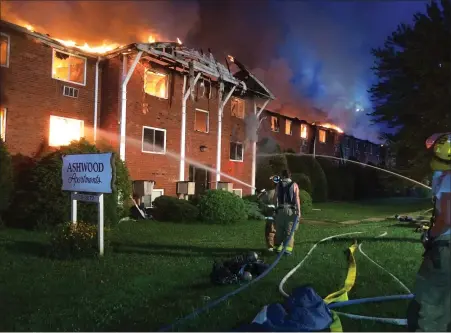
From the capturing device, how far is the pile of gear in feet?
20.9

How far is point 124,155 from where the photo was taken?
1695cm

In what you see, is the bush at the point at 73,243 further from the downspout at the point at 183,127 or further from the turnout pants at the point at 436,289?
the downspout at the point at 183,127

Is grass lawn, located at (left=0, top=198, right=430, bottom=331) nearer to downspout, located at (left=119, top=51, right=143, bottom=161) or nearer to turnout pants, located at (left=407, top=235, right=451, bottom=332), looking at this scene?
turnout pants, located at (left=407, top=235, right=451, bottom=332)

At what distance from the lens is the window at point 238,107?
24.1 metres

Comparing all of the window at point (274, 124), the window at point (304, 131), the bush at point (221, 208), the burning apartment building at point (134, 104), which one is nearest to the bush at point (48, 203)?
the burning apartment building at point (134, 104)

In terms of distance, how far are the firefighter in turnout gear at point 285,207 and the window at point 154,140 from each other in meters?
10.3

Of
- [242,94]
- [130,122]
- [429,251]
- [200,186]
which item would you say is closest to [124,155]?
[130,122]

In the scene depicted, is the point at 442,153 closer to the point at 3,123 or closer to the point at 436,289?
the point at 436,289

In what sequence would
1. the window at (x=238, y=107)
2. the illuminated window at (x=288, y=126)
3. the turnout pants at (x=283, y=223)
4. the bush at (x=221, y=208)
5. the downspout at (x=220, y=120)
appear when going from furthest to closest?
the illuminated window at (x=288, y=126) → the window at (x=238, y=107) → the downspout at (x=220, y=120) → the bush at (x=221, y=208) → the turnout pants at (x=283, y=223)

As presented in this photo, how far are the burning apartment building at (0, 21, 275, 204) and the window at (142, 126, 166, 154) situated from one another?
4 centimetres

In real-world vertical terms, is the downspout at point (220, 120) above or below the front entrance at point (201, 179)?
above

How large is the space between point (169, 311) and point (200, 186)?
53.7ft

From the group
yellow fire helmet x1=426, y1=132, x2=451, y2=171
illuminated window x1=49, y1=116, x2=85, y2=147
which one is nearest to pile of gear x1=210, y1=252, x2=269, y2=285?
yellow fire helmet x1=426, y1=132, x2=451, y2=171

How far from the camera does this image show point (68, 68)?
16.2 m
